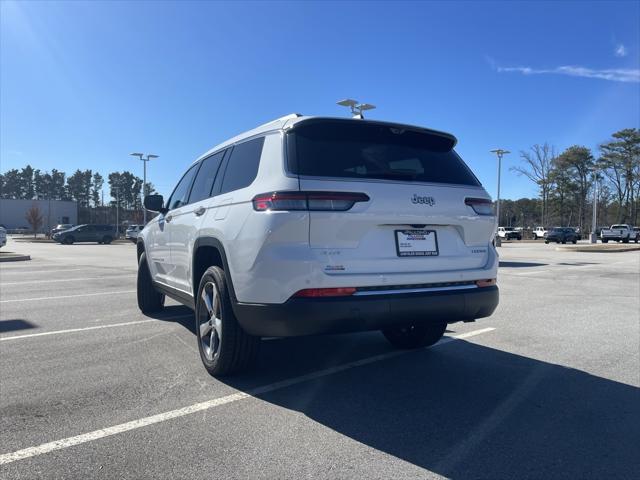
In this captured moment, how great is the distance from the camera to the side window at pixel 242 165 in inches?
151

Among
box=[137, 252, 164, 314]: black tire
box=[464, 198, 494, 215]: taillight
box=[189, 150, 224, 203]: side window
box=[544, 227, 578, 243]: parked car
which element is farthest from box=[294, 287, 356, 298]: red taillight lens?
box=[544, 227, 578, 243]: parked car

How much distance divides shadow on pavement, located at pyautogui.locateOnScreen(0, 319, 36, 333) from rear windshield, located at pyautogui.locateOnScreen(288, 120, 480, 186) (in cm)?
458

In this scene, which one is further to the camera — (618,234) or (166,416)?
(618,234)

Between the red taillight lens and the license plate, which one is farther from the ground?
the license plate

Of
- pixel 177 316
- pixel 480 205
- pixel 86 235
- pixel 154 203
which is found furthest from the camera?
pixel 86 235

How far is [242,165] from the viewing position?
4098 millimetres

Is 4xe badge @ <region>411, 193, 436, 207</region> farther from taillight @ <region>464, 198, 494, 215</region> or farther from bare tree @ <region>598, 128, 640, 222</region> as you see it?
bare tree @ <region>598, 128, 640, 222</region>

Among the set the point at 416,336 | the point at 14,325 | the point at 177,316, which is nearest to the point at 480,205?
the point at 416,336

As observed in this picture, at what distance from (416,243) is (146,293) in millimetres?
4572

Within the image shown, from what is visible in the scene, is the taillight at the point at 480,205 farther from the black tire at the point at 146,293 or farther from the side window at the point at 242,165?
the black tire at the point at 146,293

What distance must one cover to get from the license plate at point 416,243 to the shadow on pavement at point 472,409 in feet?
3.52

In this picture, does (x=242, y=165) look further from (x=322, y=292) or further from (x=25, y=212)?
(x=25, y=212)

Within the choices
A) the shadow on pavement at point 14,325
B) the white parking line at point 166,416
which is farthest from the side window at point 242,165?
the shadow on pavement at point 14,325

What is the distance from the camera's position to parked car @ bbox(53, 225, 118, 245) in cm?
4212
